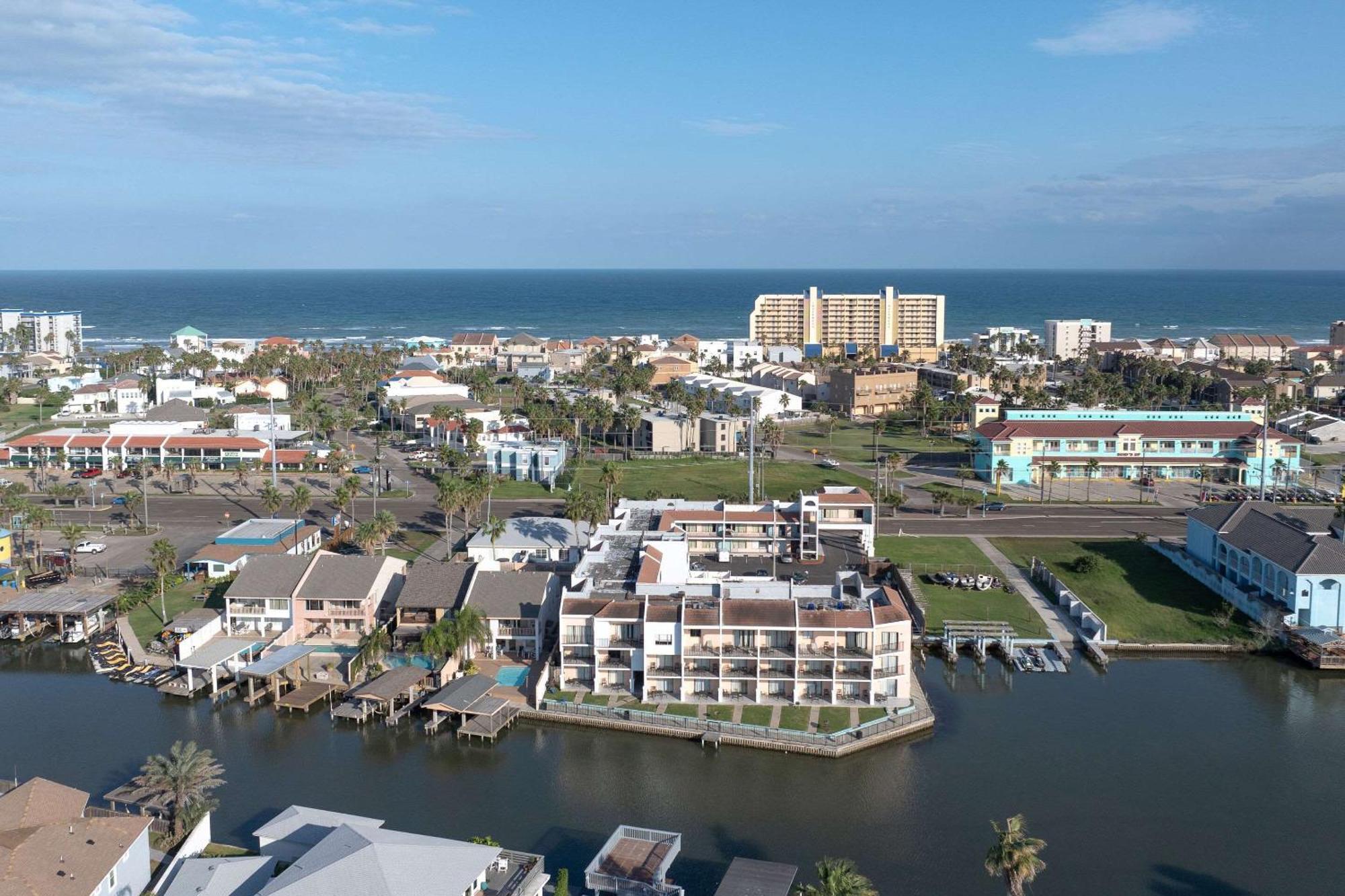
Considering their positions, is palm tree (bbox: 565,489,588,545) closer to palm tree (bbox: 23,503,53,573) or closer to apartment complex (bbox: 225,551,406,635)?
apartment complex (bbox: 225,551,406,635)

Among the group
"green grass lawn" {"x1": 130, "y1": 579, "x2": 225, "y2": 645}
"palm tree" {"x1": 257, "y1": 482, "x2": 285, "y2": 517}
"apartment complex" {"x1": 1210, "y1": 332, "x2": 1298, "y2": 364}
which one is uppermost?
"apartment complex" {"x1": 1210, "y1": 332, "x2": 1298, "y2": 364}

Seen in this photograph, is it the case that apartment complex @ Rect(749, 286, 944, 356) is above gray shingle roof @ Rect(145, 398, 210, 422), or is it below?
above

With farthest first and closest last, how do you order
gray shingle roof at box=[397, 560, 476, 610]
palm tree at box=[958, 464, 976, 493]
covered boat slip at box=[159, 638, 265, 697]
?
palm tree at box=[958, 464, 976, 493] → gray shingle roof at box=[397, 560, 476, 610] → covered boat slip at box=[159, 638, 265, 697]

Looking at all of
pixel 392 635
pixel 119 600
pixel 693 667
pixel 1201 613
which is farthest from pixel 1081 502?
pixel 119 600

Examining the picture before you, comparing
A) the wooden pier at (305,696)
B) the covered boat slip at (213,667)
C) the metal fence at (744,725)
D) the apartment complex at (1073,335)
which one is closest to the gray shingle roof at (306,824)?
the metal fence at (744,725)

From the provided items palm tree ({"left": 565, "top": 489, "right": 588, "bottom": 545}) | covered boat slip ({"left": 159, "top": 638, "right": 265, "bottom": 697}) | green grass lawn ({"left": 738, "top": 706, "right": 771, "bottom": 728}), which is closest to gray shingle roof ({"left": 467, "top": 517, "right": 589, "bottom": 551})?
palm tree ({"left": 565, "top": 489, "right": 588, "bottom": 545})

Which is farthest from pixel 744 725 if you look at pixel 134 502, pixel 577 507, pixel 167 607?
pixel 134 502

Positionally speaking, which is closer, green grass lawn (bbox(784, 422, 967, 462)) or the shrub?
the shrub
